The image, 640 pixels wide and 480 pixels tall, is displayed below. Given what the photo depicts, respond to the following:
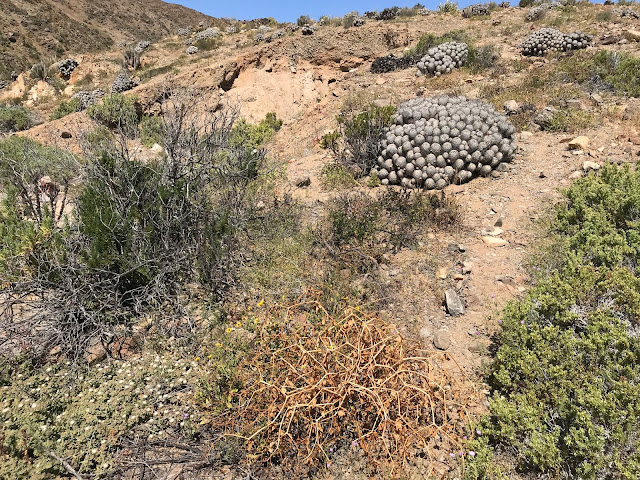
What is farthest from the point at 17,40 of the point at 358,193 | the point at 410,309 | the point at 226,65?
the point at 410,309

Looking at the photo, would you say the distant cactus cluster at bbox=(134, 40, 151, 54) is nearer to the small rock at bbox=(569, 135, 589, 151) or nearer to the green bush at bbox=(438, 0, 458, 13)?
the green bush at bbox=(438, 0, 458, 13)

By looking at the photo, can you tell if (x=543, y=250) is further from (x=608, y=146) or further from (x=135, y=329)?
(x=135, y=329)

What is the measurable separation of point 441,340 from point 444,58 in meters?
9.64

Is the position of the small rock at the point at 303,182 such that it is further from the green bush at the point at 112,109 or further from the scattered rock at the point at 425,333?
the green bush at the point at 112,109

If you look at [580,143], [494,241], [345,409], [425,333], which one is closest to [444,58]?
[580,143]

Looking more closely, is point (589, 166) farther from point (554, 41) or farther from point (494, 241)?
point (554, 41)

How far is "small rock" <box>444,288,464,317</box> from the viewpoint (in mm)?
3734

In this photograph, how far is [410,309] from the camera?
3.84m

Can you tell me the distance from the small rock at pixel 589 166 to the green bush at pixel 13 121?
16.1 meters

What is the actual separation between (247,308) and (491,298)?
103 inches

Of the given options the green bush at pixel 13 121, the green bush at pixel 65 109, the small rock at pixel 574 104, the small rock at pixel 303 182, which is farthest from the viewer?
the green bush at pixel 65 109

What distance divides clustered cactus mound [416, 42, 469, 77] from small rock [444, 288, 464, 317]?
8.66 meters

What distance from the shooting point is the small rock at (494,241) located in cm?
468

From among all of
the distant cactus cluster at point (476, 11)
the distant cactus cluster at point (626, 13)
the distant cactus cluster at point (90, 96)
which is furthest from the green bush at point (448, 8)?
the distant cactus cluster at point (90, 96)
